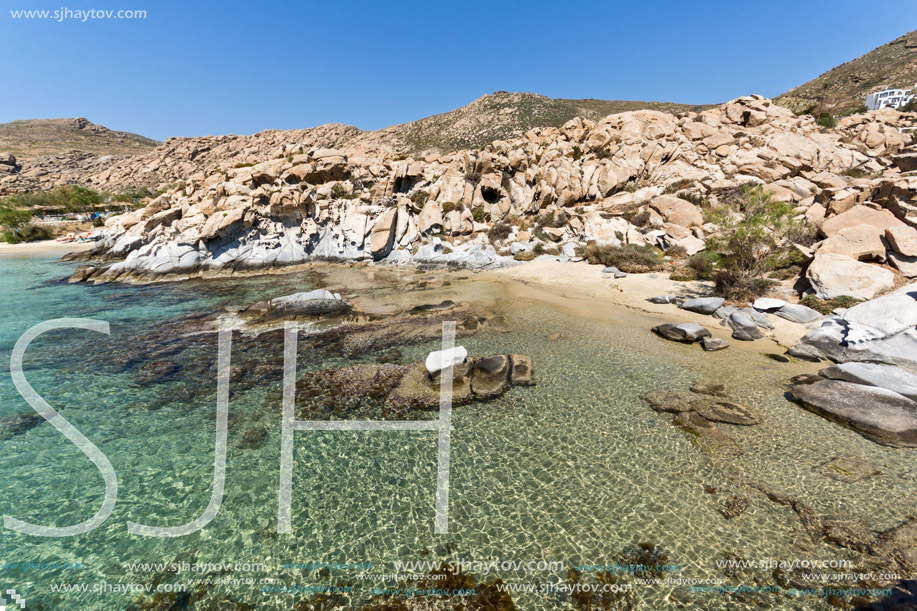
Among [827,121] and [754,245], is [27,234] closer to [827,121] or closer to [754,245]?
[754,245]

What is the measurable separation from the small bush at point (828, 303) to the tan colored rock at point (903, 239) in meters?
3.08

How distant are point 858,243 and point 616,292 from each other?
27.2ft

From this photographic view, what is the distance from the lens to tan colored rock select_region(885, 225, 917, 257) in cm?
1077

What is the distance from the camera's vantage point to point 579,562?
13.2 ft

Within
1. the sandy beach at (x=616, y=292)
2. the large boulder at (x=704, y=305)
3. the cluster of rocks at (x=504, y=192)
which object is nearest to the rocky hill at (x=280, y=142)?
the cluster of rocks at (x=504, y=192)

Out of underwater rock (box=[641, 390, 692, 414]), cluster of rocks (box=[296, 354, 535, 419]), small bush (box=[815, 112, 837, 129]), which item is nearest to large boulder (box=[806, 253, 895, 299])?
underwater rock (box=[641, 390, 692, 414])

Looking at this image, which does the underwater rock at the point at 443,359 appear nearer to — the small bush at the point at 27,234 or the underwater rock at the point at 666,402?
the underwater rock at the point at 666,402

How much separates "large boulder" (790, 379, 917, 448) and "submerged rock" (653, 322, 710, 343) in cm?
305

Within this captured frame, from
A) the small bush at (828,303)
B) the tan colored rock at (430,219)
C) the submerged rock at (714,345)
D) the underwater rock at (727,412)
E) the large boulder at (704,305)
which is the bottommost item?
the underwater rock at (727,412)

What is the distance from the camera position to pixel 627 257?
18.6 m

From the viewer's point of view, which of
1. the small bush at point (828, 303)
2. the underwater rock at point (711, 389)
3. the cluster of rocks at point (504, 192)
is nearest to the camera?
the underwater rock at point (711, 389)

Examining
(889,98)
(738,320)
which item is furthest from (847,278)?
(889,98)

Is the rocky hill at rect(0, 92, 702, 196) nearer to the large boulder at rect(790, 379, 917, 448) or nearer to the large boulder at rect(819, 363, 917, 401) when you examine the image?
the large boulder at rect(819, 363, 917, 401)

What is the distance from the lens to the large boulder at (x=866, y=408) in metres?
Result: 5.64
